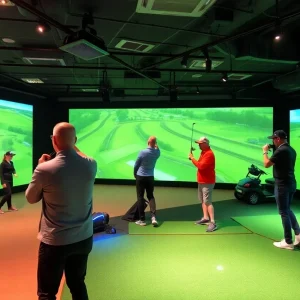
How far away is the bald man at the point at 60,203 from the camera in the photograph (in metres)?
1.92

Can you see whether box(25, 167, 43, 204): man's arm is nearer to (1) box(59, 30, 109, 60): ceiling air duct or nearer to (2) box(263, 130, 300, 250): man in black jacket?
(1) box(59, 30, 109, 60): ceiling air duct

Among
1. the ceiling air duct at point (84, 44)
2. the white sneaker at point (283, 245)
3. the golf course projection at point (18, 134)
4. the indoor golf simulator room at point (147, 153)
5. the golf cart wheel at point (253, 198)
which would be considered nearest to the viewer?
the indoor golf simulator room at point (147, 153)

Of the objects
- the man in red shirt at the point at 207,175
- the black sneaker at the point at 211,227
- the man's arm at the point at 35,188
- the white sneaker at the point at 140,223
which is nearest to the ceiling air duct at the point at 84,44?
the man in red shirt at the point at 207,175

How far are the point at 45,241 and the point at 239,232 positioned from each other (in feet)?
13.3

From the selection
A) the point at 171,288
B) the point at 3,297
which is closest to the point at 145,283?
the point at 171,288

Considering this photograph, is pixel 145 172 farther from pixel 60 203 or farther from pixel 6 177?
pixel 60 203

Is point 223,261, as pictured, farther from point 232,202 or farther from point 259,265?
point 232,202

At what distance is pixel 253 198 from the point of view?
25.3 feet

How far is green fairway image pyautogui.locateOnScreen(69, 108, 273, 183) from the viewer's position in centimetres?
995

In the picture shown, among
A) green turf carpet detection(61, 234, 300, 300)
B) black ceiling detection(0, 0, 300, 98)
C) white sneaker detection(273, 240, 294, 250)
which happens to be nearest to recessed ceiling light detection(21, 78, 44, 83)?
black ceiling detection(0, 0, 300, 98)

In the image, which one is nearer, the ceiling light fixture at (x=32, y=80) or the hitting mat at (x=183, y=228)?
the hitting mat at (x=183, y=228)

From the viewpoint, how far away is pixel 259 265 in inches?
152

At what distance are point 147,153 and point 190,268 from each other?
2.33 m

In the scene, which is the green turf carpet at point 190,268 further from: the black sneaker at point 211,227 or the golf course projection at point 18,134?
the golf course projection at point 18,134
